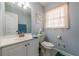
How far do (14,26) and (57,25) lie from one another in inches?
21.2

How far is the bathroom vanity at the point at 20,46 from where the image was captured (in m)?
0.93

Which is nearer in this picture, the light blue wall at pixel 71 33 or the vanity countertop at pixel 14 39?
the vanity countertop at pixel 14 39

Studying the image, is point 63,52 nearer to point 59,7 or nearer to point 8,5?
point 59,7

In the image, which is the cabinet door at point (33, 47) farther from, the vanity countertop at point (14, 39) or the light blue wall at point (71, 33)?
the light blue wall at point (71, 33)

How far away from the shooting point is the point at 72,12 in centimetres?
123

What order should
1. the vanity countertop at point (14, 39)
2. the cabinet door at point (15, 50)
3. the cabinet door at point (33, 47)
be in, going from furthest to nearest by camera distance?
the cabinet door at point (33, 47) < the vanity countertop at point (14, 39) < the cabinet door at point (15, 50)

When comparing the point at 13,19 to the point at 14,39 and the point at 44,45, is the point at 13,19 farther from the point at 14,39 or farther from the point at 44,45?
the point at 44,45

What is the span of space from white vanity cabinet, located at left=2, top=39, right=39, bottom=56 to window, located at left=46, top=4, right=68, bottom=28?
305 mm

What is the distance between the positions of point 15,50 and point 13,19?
350mm

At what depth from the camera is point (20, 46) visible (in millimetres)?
1073

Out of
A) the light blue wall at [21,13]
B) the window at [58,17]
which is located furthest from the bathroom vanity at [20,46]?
the window at [58,17]

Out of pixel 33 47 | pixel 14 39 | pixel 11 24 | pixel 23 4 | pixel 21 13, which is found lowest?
pixel 33 47

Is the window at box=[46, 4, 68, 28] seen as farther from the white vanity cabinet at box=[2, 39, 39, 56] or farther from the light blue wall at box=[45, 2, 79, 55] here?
the white vanity cabinet at box=[2, 39, 39, 56]

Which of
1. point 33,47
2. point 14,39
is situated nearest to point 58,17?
point 33,47
